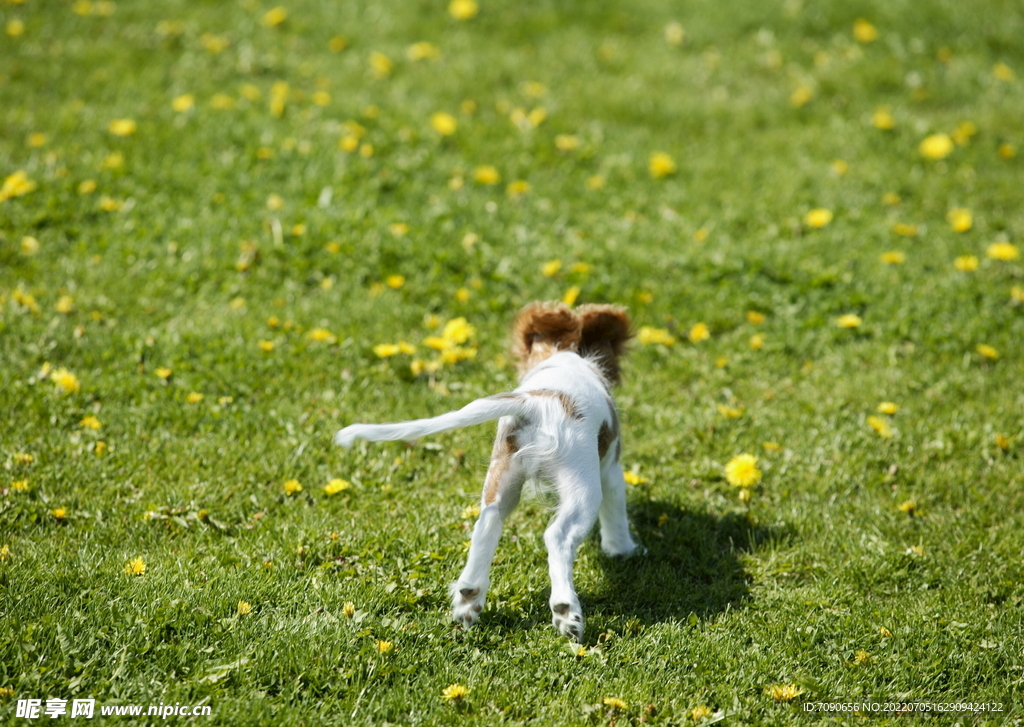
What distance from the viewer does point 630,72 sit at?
26.7 ft

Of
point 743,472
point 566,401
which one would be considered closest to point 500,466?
point 566,401

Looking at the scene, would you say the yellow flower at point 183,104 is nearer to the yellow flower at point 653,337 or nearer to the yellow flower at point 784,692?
the yellow flower at point 653,337

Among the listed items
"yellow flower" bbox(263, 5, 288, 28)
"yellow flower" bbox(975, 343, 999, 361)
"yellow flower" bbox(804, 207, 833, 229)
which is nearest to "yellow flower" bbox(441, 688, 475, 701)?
"yellow flower" bbox(975, 343, 999, 361)

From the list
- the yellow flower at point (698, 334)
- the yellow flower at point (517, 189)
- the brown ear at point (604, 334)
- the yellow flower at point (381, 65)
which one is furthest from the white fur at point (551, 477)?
the yellow flower at point (381, 65)

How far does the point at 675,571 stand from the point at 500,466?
985 millimetres

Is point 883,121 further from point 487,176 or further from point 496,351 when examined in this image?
point 496,351

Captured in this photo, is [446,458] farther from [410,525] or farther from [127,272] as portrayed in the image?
[127,272]

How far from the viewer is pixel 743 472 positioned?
422 cm

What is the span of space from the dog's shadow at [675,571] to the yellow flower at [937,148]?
4.39 m

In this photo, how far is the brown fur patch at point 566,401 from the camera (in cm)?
332

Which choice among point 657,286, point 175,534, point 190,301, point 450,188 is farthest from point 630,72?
point 175,534

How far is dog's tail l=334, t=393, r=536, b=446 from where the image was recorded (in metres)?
2.95

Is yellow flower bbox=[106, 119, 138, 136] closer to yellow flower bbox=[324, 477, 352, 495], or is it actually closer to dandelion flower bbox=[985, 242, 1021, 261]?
yellow flower bbox=[324, 477, 352, 495]

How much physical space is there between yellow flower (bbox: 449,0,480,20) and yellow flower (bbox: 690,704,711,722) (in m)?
7.22
